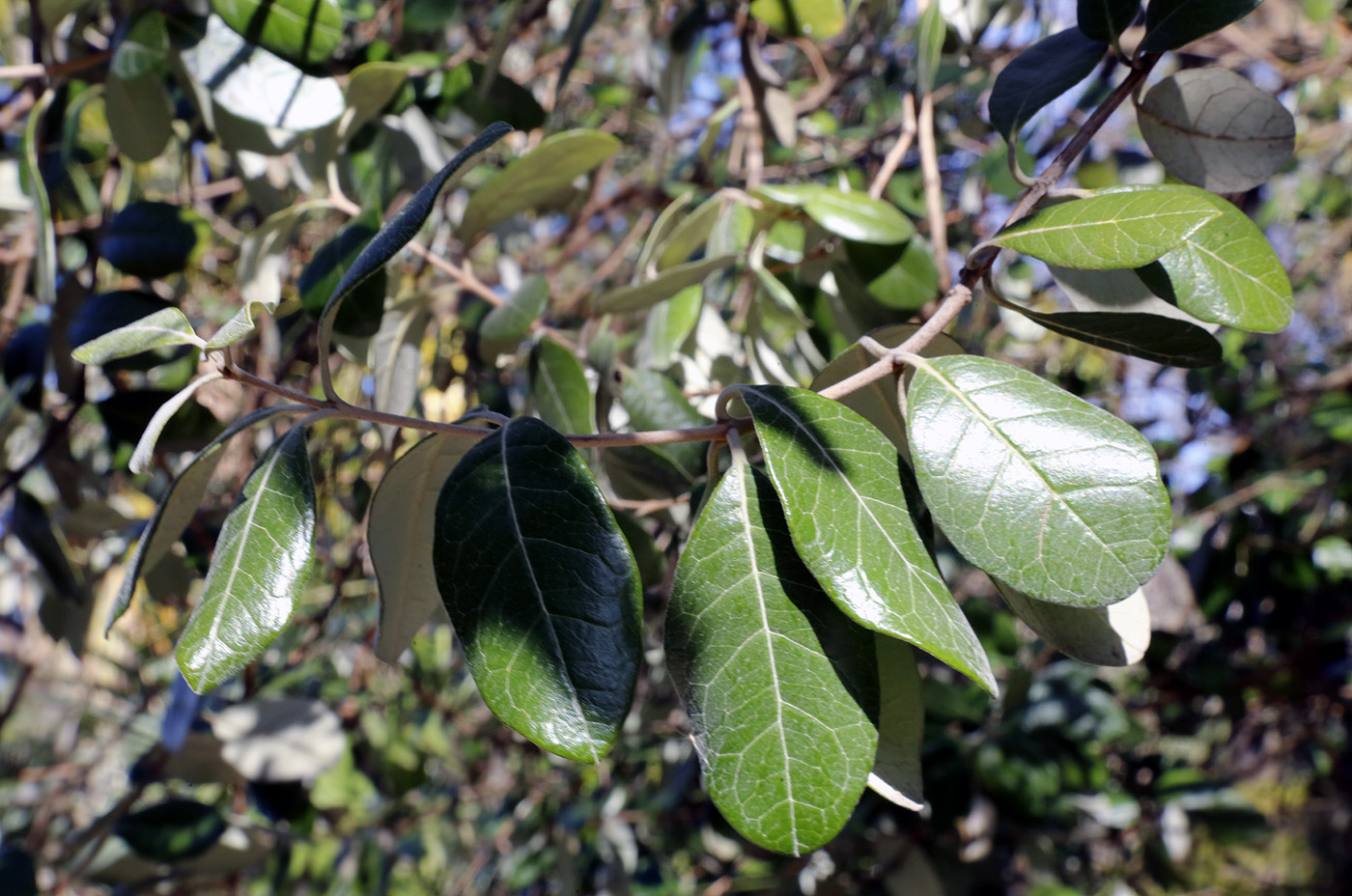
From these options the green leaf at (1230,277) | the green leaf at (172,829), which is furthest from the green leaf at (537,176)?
the green leaf at (172,829)

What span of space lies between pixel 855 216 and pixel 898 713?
47 centimetres

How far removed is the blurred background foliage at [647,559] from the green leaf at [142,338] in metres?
0.43

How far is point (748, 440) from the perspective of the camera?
0.60 metres

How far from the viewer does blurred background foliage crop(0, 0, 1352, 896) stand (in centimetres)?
111

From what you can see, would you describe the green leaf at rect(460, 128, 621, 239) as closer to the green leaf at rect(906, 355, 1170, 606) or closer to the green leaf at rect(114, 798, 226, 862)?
the green leaf at rect(906, 355, 1170, 606)

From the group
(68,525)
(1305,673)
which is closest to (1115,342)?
(68,525)

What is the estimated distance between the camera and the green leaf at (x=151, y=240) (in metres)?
0.94

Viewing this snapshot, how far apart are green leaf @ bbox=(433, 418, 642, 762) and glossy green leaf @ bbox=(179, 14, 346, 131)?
20.7 inches

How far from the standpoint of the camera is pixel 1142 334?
52cm

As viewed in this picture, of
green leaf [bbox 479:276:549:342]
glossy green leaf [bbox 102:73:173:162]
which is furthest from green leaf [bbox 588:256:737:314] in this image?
glossy green leaf [bbox 102:73:173:162]

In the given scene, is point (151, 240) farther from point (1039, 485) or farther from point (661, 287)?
point (1039, 485)

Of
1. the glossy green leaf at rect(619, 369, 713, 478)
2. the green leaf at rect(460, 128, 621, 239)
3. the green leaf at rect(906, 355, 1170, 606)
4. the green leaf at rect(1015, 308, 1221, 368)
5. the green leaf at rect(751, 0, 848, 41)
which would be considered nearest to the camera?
the green leaf at rect(906, 355, 1170, 606)

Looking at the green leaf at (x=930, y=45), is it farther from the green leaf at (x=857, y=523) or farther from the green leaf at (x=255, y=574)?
the green leaf at (x=255, y=574)

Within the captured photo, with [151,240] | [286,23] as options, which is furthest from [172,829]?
[286,23]
